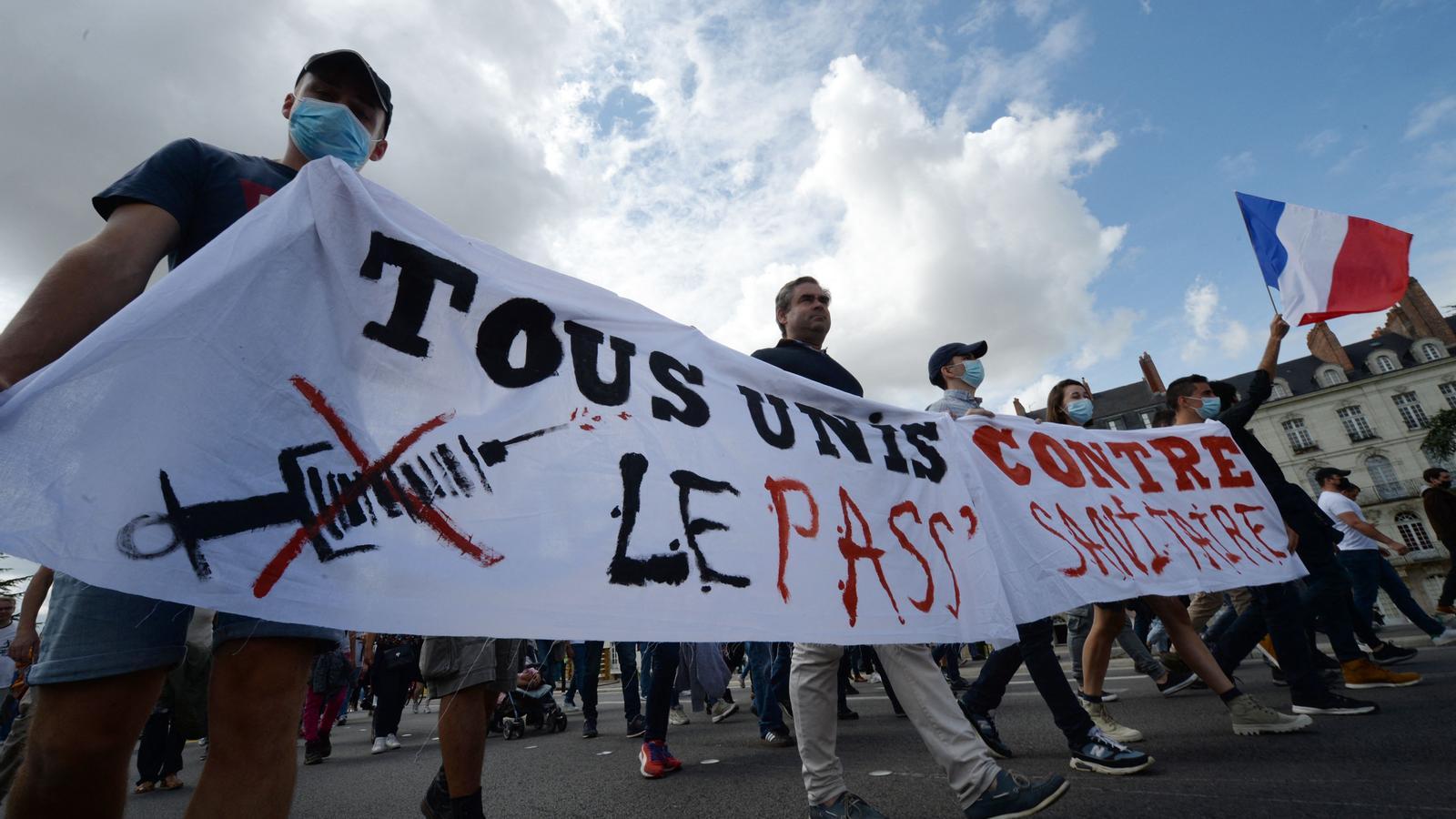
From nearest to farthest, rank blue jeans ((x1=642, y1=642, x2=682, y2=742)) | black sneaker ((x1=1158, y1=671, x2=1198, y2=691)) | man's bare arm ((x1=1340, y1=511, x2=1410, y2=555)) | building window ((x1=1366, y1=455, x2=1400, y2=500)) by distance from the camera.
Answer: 1. blue jeans ((x1=642, y1=642, x2=682, y2=742))
2. black sneaker ((x1=1158, y1=671, x2=1198, y2=691))
3. man's bare arm ((x1=1340, y1=511, x2=1410, y2=555))
4. building window ((x1=1366, y1=455, x2=1400, y2=500))

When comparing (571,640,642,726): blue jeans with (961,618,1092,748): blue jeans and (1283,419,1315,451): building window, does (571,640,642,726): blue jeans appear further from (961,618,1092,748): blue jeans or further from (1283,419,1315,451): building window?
(1283,419,1315,451): building window

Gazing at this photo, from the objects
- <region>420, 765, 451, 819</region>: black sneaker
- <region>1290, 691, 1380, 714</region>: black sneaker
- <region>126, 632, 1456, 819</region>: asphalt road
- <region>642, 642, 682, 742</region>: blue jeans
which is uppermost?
<region>642, 642, 682, 742</region>: blue jeans

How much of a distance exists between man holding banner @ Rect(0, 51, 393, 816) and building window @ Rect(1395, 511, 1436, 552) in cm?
5029

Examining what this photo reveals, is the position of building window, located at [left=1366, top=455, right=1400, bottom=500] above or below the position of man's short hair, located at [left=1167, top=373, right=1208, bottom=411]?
above

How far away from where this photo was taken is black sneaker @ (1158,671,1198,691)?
5.36 m

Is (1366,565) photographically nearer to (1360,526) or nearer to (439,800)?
(1360,526)

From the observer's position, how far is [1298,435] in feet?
132

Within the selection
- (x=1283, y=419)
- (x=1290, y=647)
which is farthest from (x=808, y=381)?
(x=1283, y=419)

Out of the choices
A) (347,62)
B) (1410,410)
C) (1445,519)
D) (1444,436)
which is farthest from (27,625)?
(1410,410)

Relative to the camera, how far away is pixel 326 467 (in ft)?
4.60

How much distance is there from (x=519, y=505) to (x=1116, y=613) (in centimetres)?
359

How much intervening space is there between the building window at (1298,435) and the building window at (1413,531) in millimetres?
5300

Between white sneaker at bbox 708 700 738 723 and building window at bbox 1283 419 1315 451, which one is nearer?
white sneaker at bbox 708 700 738 723

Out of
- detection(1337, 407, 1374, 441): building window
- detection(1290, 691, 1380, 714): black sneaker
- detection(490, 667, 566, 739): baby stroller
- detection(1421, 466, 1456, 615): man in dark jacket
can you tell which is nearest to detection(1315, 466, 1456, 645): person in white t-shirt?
detection(1421, 466, 1456, 615): man in dark jacket
